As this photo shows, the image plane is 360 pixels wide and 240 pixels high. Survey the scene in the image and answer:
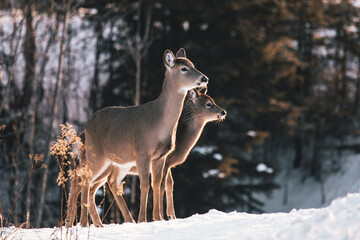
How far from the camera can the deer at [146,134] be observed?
644 centimetres

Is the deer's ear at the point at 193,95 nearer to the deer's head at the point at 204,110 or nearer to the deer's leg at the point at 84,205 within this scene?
the deer's head at the point at 204,110

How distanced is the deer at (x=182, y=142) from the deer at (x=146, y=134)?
12.5 inches

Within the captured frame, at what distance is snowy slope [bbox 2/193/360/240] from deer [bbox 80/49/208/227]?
0.82 metres

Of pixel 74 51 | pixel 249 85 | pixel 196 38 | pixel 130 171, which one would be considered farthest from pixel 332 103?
pixel 130 171

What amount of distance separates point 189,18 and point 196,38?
0.88m

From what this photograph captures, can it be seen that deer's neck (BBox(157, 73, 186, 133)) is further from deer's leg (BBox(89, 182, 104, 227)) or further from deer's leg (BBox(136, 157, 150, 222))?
deer's leg (BBox(89, 182, 104, 227))

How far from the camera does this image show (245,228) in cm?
545

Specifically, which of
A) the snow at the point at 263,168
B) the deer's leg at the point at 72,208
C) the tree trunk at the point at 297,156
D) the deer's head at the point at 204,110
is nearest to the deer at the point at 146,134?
the deer's leg at the point at 72,208

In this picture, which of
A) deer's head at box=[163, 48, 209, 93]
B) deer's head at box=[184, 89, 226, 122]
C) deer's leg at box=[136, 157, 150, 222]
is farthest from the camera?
deer's head at box=[184, 89, 226, 122]

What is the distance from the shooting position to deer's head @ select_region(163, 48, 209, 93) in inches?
254

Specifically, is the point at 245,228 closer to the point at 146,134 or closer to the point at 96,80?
the point at 146,134

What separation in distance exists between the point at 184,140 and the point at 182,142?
0.05 metres

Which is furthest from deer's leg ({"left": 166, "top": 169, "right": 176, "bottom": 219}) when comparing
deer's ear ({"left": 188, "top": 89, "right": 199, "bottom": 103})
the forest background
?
the forest background

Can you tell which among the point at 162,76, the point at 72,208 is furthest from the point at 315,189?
the point at 72,208
